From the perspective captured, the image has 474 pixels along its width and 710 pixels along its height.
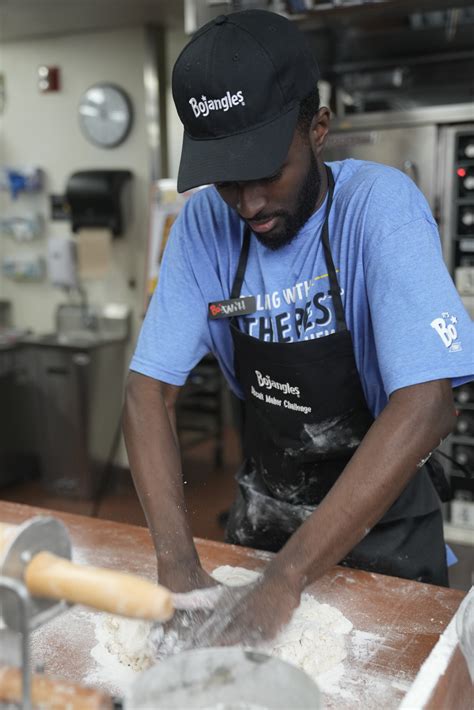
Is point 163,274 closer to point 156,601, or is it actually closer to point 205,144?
point 205,144

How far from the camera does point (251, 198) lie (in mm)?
1213

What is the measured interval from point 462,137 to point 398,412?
8.84ft

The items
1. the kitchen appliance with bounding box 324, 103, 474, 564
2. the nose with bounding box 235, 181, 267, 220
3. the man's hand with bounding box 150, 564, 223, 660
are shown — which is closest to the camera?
the man's hand with bounding box 150, 564, 223, 660

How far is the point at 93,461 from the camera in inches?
179

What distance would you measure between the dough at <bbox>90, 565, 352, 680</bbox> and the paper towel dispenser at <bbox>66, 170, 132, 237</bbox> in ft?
11.9

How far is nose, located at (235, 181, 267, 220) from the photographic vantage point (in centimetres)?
120

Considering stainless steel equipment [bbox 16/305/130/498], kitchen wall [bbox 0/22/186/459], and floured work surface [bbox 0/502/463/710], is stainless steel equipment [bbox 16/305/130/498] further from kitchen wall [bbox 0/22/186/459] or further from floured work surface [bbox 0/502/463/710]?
floured work surface [bbox 0/502/463/710]

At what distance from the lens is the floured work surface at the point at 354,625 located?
107cm

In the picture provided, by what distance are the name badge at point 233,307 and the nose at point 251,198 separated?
8.5 inches

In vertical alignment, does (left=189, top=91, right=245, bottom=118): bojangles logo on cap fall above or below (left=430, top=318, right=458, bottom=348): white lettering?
above

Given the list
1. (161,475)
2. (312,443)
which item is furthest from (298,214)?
(161,475)

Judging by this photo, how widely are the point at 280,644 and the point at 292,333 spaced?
0.56 meters

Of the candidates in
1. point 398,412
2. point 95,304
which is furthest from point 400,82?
point 398,412

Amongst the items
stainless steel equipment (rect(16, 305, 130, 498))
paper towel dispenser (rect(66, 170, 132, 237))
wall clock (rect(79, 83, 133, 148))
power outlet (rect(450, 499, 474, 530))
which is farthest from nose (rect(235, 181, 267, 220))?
wall clock (rect(79, 83, 133, 148))
